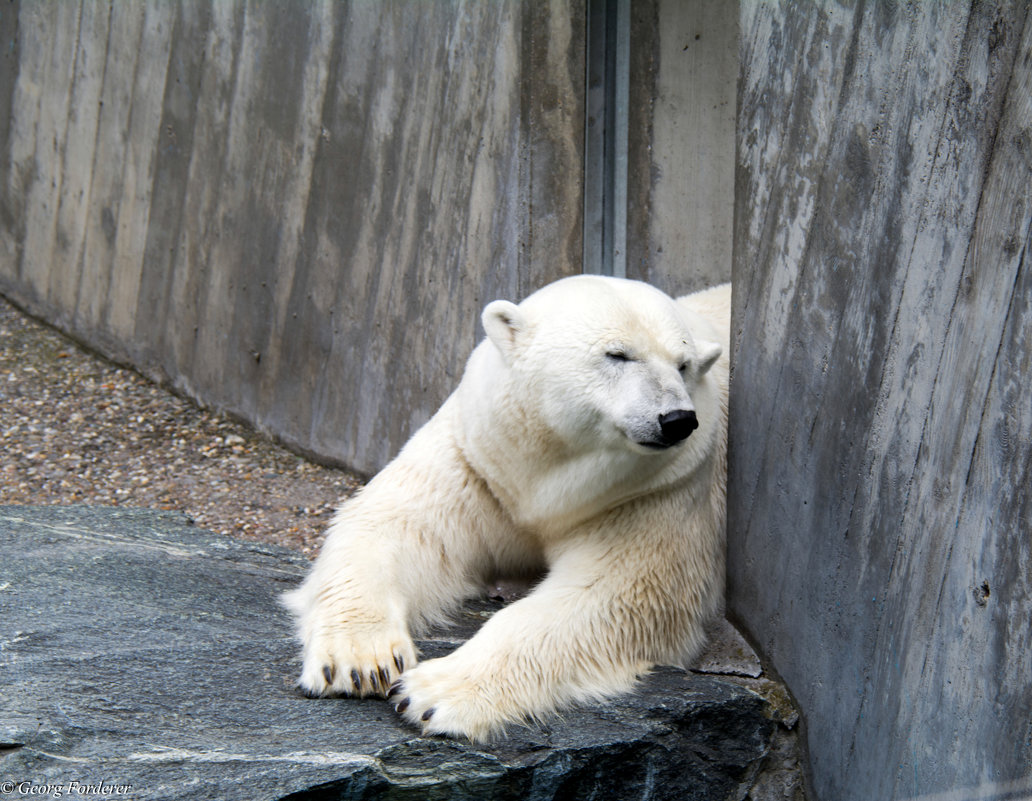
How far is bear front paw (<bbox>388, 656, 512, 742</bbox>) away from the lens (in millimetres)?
2592

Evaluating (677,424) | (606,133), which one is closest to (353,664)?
(677,424)

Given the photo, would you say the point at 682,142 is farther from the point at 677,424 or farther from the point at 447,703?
the point at 447,703

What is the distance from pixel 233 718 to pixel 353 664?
35 cm

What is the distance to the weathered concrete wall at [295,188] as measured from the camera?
449 centimetres

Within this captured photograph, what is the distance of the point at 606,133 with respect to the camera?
469 cm

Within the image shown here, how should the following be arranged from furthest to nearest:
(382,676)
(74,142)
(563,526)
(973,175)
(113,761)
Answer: (74,142) < (563,526) < (382,676) < (973,175) < (113,761)

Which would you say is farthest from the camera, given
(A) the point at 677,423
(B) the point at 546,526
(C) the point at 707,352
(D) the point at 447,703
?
(B) the point at 546,526

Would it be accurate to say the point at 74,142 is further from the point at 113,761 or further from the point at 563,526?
the point at 113,761

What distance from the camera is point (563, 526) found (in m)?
3.21

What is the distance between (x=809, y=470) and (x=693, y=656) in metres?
0.69

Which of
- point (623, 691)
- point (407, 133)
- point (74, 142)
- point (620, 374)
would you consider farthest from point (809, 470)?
point (74, 142)

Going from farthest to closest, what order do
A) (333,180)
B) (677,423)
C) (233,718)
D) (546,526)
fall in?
(333,180) → (546,526) → (677,423) → (233,718)

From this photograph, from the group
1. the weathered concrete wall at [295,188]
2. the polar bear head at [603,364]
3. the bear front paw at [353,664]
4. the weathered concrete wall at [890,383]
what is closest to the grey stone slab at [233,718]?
the bear front paw at [353,664]

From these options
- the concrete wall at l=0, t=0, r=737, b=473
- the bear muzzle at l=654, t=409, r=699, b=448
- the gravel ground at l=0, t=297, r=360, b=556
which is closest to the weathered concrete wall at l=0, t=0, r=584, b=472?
the concrete wall at l=0, t=0, r=737, b=473
